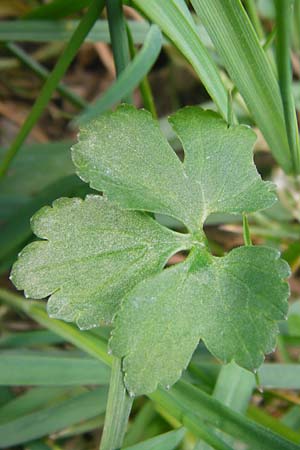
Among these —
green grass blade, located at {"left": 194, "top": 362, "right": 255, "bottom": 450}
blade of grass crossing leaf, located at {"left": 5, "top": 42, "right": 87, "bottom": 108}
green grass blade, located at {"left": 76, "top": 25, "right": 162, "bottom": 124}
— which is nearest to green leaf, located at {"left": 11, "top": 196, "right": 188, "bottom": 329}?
green grass blade, located at {"left": 76, "top": 25, "right": 162, "bottom": 124}

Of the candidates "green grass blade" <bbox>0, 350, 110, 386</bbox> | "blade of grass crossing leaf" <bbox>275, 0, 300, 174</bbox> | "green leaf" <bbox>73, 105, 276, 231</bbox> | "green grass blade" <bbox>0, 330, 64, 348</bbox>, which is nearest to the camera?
"blade of grass crossing leaf" <bbox>275, 0, 300, 174</bbox>

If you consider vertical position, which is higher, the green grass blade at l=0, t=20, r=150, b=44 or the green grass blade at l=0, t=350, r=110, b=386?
the green grass blade at l=0, t=20, r=150, b=44

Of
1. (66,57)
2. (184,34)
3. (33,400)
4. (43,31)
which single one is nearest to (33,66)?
(43,31)

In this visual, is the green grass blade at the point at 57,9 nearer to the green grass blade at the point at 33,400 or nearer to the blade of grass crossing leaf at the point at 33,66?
the blade of grass crossing leaf at the point at 33,66

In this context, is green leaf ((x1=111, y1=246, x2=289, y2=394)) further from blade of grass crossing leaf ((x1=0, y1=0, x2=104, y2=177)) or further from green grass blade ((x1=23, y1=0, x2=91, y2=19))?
green grass blade ((x1=23, y1=0, x2=91, y2=19))

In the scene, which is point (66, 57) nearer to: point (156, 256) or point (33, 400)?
point (156, 256)

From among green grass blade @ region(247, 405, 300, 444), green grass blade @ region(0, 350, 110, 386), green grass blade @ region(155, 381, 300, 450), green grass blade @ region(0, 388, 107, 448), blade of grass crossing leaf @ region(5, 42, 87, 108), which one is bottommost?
green grass blade @ region(0, 388, 107, 448)
